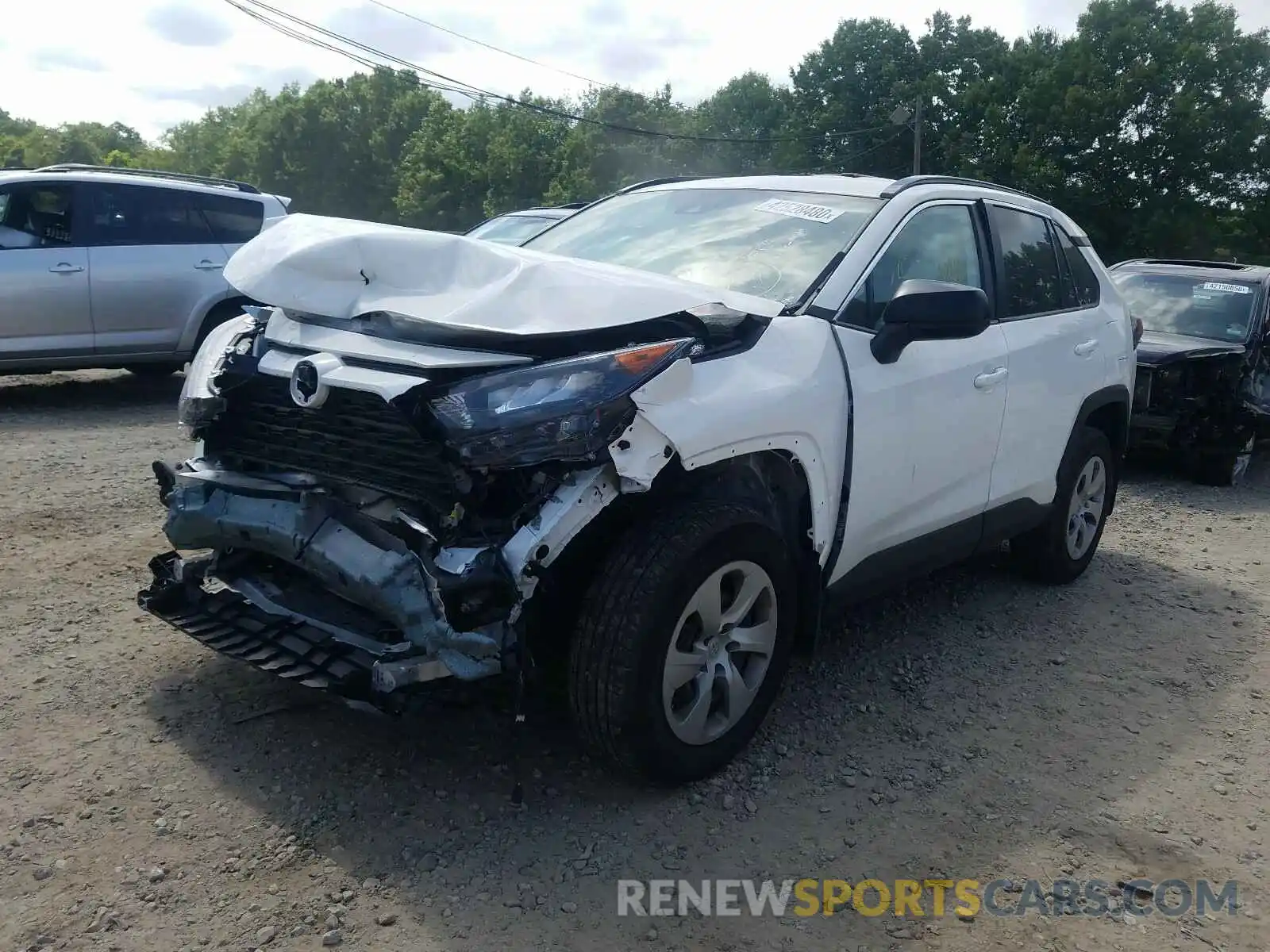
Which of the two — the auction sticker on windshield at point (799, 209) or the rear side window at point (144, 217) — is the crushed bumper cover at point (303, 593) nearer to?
the auction sticker on windshield at point (799, 209)

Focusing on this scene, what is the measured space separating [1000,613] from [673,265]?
2336mm

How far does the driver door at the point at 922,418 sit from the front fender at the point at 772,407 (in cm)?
10

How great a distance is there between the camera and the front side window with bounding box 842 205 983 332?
365 cm

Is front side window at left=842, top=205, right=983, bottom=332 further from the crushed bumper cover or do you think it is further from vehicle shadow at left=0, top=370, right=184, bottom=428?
vehicle shadow at left=0, top=370, right=184, bottom=428

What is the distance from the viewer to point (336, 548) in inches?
116

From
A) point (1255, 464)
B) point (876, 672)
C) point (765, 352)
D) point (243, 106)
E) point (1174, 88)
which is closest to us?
point (765, 352)

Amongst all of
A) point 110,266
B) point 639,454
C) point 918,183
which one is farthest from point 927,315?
point 110,266

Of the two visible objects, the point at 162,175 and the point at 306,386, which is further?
the point at 162,175

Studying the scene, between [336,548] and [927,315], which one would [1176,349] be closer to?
[927,315]

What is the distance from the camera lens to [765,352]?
323 cm

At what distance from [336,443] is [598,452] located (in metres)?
0.81

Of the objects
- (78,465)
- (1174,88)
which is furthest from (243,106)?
(78,465)

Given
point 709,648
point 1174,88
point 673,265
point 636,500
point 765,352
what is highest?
point 1174,88

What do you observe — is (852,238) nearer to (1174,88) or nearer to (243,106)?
(1174,88)
